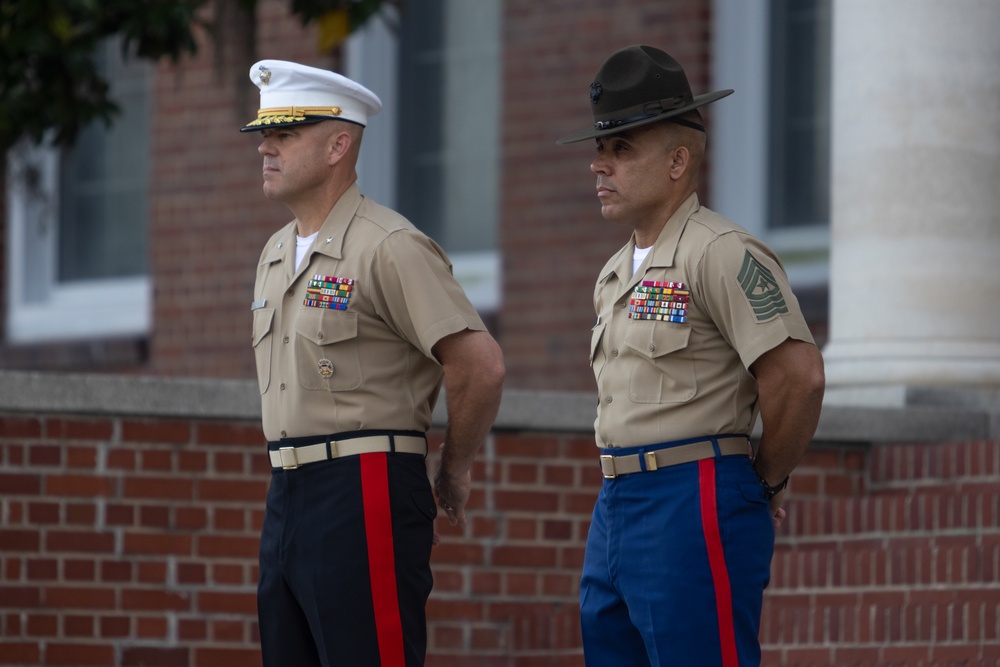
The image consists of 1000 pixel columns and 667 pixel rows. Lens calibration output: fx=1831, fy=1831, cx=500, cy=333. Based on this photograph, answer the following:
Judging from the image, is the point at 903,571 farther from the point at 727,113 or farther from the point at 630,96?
the point at 727,113

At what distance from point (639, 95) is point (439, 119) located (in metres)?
6.31

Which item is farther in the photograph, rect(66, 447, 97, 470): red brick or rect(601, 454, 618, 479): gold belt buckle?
rect(66, 447, 97, 470): red brick

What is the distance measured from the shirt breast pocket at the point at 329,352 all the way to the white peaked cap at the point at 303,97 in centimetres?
49

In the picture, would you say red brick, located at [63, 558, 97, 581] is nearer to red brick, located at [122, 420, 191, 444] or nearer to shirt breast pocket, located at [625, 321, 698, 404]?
red brick, located at [122, 420, 191, 444]

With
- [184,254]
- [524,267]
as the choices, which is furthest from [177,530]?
[184,254]

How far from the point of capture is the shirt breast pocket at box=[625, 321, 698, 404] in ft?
13.5

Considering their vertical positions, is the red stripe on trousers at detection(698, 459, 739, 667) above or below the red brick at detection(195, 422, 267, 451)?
below

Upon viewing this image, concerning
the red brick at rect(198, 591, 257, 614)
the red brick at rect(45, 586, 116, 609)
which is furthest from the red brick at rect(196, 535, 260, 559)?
the red brick at rect(45, 586, 116, 609)

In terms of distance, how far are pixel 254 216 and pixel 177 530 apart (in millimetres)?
4235

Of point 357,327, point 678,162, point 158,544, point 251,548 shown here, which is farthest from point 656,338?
point 158,544

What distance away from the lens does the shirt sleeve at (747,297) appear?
4020 mm

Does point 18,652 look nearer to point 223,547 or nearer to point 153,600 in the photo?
point 153,600

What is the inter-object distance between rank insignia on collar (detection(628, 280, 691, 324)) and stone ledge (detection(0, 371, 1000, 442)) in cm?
233

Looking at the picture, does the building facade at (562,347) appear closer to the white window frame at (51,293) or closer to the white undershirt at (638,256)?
the white window frame at (51,293)
